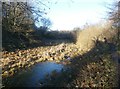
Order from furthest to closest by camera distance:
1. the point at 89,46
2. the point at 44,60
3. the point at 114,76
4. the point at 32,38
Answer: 1. the point at 32,38
2. the point at 89,46
3. the point at 44,60
4. the point at 114,76

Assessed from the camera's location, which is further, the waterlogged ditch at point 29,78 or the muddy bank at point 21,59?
the muddy bank at point 21,59

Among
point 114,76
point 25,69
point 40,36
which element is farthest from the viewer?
point 40,36

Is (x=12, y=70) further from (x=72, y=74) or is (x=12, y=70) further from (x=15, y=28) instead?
(x=15, y=28)

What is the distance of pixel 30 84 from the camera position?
13656 mm

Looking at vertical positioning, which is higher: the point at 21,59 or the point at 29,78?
the point at 29,78

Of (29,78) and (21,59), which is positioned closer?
(29,78)

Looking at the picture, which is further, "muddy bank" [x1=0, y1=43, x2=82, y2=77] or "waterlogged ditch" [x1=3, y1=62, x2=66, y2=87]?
"muddy bank" [x1=0, y1=43, x2=82, y2=77]

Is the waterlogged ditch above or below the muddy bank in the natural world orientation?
above

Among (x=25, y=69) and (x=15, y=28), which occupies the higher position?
(x=15, y=28)

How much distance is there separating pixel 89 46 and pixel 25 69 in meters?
9.57

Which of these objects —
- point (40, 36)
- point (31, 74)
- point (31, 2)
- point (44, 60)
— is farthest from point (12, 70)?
point (40, 36)

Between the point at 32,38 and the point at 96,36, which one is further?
the point at 32,38

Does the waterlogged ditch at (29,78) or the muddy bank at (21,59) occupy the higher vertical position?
the waterlogged ditch at (29,78)

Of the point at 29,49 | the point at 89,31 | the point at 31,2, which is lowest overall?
the point at 29,49
